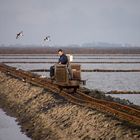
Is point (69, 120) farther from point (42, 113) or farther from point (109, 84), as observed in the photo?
point (109, 84)

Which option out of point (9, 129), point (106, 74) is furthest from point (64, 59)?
point (106, 74)

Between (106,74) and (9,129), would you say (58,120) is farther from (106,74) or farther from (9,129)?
(106,74)

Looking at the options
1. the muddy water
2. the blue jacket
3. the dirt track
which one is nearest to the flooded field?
the blue jacket

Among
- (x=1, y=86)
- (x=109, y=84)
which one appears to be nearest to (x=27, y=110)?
(x=1, y=86)

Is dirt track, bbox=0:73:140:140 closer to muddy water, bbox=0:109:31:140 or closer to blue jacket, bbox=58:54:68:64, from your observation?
muddy water, bbox=0:109:31:140

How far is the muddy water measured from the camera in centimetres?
1667

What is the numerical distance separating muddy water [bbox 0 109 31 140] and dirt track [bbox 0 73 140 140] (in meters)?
0.32

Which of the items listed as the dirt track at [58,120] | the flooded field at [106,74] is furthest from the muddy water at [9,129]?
the flooded field at [106,74]

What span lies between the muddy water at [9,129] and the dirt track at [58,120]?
320 mm

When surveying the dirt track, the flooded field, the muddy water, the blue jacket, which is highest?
the blue jacket

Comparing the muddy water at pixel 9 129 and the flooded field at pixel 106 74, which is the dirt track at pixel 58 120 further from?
the flooded field at pixel 106 74

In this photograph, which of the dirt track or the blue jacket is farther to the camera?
the blue jacket

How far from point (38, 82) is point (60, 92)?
688 cm

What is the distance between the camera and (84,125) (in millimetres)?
14406
